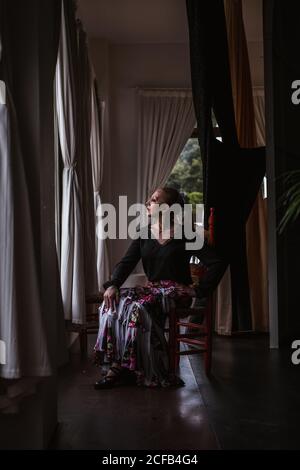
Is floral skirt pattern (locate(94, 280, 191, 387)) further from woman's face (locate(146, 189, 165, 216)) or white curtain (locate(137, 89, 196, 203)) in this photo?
white curtain (locate(137, 89, 196, 203))

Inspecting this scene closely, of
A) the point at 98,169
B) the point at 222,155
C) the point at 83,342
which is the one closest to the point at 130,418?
the point at 83,342

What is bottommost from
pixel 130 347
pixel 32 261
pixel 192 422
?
pixel 192 422

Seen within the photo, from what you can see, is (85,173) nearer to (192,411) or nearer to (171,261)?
(171,261)

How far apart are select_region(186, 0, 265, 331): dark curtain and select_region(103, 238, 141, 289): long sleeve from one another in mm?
1307

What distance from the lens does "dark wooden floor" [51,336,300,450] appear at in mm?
2385

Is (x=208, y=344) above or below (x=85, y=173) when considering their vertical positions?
below

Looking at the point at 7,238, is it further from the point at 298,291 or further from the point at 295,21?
the point at 295,21

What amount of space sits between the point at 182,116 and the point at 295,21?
2.65m

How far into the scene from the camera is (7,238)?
208 cm

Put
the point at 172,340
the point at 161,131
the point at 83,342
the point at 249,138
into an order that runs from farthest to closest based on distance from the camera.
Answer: the point at 161,131
the point at 249,138
the point at 83,342
the point at 172,340

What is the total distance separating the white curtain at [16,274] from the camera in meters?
2.05

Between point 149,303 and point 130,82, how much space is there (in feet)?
15.7

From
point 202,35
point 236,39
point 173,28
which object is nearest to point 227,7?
point 236,39

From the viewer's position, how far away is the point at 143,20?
6.75 m
